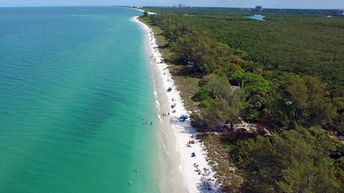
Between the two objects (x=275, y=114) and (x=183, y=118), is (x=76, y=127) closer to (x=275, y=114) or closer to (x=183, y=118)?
(x=183, y=118)

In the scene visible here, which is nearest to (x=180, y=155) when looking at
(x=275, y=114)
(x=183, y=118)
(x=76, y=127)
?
(x=183, y=118)

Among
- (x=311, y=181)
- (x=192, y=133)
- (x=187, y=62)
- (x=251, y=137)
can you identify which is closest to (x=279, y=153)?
(x=311, y=181)

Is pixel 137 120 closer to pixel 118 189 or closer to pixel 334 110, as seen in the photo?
pixel 118 189

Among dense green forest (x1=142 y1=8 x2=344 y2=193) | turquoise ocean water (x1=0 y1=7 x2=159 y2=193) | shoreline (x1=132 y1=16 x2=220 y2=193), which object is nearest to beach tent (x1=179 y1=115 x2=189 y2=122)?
shoreline (x1=132 y1=16 x2=220 y2=193)

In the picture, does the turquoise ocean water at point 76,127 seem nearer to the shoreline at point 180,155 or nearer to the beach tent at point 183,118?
the shoreline at point 180,155

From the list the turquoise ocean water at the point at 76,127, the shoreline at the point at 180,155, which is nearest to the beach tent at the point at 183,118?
the shoreline at the point at 180,155

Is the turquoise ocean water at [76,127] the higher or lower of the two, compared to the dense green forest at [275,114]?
lower

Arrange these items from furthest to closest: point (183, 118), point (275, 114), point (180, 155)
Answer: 1. point (183, 118)
2. point (275, 114)
3. point (180, 155)
